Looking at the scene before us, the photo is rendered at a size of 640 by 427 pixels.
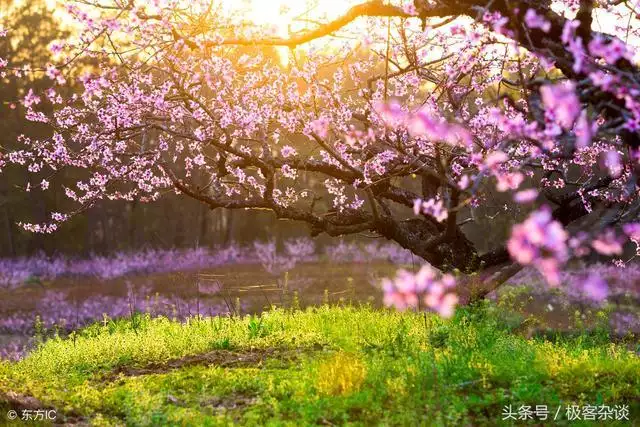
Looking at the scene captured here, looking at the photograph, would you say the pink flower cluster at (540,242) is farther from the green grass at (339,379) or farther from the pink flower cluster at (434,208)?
the green grass at (339,379)

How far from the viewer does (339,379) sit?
287 inches

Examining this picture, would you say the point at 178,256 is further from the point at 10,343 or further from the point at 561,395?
the point at 561,395

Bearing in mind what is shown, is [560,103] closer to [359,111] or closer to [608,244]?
[608,244]

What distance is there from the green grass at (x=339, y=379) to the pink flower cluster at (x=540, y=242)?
2.13 meters

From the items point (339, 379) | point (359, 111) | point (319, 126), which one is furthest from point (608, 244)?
point (359, 111)

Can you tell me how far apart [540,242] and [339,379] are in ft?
10.7

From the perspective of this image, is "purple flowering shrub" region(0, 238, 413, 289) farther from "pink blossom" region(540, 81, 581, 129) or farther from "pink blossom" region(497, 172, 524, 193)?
"pink blossom" region(540, 81, 581, 129)

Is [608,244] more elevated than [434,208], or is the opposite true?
[434,208]

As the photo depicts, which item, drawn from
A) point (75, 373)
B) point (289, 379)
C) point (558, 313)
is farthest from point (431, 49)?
point (558, 313)

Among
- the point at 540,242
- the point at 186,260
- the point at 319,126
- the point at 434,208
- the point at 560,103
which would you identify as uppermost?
the point at 186,260

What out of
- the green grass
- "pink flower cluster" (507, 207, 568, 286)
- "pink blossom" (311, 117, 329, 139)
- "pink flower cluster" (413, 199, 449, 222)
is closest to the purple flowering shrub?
the green grass

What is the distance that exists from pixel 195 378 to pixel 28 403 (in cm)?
194

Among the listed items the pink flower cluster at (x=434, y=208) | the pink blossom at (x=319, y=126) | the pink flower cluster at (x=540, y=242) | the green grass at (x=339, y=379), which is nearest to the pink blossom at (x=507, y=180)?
the pink flower cluster at (x=434, y=208)

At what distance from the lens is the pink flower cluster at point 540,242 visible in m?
4.57
